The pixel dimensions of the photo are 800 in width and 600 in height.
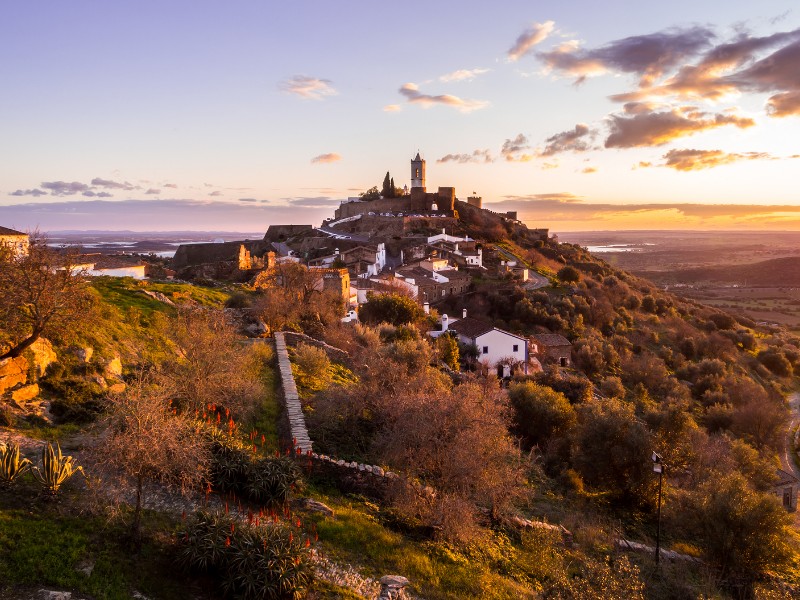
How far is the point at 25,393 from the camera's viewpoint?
1084cm

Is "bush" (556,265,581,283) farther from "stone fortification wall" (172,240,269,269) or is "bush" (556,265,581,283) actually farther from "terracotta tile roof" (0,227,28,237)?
"terracotta tile roof" (0,227,28,237)

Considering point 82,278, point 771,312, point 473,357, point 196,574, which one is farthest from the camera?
point 771,312

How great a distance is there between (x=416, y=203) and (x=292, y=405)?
→ 74.0 m

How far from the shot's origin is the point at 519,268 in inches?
2282

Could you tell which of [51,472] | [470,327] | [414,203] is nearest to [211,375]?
[51,472]

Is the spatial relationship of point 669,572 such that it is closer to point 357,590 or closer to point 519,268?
point 357,590

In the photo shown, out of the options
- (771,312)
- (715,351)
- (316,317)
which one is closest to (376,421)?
(316,317)

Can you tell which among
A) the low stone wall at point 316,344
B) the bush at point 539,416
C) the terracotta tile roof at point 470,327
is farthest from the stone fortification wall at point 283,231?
the bush at point 539,416

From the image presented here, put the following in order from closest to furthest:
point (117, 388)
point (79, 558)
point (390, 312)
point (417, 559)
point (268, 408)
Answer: point (79, 558)
point (417, 559)
point (117, 388)
point (268, 408)
point (390, 312)

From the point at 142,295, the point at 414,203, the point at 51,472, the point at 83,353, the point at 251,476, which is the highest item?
the point at 414,203

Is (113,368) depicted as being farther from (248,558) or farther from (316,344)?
(316,344)

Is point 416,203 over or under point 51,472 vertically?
over

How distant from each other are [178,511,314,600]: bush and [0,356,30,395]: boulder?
19.6ft

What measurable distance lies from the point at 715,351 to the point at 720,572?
38785 mm
